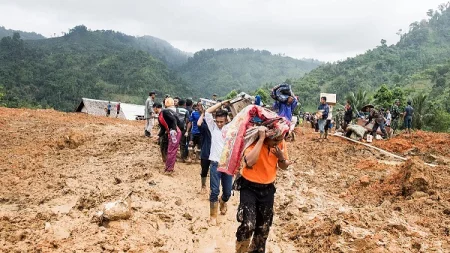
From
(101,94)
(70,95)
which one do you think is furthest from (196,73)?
(70,95)

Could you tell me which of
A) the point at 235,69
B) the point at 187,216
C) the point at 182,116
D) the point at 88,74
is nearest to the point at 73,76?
the point at 88,74

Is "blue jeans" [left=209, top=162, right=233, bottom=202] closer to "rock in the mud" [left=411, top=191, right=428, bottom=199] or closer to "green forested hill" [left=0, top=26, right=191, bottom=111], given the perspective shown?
"rock in the mud" [left=411, top=191, right=428, bottom=199]

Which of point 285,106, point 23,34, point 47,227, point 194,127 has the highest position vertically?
point 23,34

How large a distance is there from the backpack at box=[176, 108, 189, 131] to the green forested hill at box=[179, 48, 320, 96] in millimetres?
115749

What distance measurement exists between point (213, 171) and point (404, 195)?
140 inches

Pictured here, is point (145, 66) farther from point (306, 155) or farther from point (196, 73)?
point (306, 155)

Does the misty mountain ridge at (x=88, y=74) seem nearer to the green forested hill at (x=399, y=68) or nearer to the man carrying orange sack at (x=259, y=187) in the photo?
the green forested hill at (x=399, y=68)

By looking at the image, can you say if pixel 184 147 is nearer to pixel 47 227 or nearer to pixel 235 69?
pixel 47 227

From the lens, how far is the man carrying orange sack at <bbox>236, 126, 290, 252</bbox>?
3203mm

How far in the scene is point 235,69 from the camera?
168 metres

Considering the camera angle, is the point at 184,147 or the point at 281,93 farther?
the point at 184,147

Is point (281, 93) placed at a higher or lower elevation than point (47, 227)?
higher

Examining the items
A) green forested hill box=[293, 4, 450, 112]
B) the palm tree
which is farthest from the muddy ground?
green forested hill box=[293, 4, 450, 112]

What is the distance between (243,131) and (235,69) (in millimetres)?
167501
